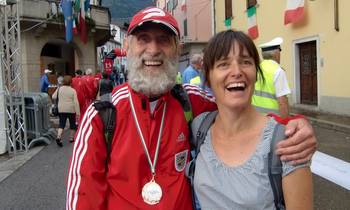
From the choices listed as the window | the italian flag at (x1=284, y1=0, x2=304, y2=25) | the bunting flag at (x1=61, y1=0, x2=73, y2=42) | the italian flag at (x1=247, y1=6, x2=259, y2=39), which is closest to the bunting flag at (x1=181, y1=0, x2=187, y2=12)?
the window

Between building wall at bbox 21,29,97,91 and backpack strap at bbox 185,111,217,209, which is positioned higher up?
building wall at bbox 21,29,97,91

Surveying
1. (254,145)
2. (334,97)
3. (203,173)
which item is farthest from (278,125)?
(334,97)

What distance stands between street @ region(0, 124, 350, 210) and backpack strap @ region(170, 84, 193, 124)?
3416 mm

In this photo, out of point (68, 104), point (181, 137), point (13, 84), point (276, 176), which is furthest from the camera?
point (68, 104)

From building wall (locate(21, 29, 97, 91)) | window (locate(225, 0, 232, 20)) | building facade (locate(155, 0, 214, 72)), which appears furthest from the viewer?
building facade (locate(155, 0, 214, 72))

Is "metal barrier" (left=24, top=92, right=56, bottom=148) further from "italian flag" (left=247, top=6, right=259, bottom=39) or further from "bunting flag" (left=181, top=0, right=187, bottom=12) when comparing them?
"bunting flag" (left=181, top=0, right=187, bottom=12)

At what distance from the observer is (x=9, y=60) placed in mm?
9469

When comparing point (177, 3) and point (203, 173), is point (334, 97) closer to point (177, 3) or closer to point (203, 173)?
point (203, 173)

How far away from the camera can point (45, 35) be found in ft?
70.9

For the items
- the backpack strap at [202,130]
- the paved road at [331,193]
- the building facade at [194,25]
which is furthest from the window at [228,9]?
the backpack strap at [202,130]

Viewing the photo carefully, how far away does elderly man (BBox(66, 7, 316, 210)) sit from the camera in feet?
6.86

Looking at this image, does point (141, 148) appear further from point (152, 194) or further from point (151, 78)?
point (151, 78)

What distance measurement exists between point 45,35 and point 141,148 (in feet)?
68.0

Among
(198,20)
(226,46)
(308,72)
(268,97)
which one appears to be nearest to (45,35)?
(308,72)
